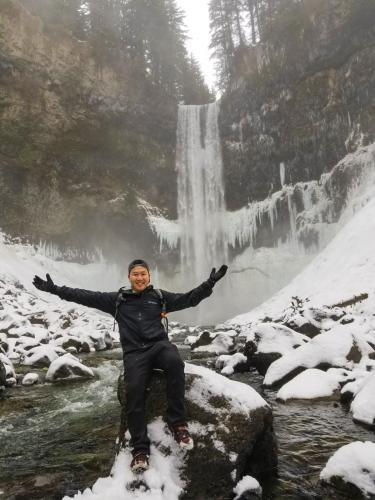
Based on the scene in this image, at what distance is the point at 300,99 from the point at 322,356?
2958 cm

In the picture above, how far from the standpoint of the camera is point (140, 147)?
Answer: 38844 millimetres

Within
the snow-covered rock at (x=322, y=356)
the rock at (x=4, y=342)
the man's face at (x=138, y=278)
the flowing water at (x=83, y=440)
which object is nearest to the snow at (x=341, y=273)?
the snow-covered rock at (x=322, y=356)

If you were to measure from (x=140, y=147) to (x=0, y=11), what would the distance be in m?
16.2

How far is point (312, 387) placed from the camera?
7.88m

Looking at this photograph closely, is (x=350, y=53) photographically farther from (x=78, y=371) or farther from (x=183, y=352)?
(x=78, y=371)

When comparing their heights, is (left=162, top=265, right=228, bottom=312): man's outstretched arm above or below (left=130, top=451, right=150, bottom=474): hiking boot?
above

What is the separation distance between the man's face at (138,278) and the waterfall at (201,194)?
33298 mm

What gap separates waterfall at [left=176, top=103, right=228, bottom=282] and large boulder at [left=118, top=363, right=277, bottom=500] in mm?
33447

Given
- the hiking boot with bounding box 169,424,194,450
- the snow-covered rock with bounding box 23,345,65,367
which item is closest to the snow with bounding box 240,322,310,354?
the snow-covered rock with bounding box 23,345,65,367

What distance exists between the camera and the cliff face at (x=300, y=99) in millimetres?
30562

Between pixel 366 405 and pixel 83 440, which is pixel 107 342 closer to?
pixel 83 440

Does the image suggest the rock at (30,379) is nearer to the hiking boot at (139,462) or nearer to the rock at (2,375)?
the rock at (2,375)

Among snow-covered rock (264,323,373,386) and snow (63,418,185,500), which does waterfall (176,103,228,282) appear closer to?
snow-covered rock (264,323,373,386)

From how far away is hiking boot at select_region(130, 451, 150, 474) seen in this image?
12.5ft
